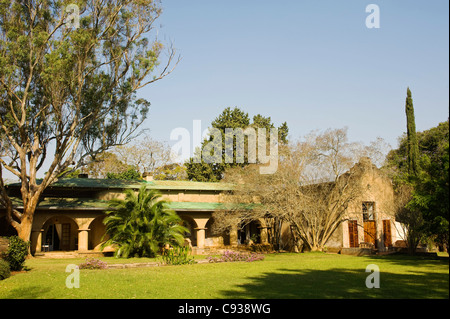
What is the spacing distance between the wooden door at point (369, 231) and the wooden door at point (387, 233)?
0.87 metres

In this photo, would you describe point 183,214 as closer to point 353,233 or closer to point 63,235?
point 63,235

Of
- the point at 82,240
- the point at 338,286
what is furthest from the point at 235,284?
the point at 82,240

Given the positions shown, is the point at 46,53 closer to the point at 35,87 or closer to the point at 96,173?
the point at 35,87

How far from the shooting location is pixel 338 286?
11703 millimetres

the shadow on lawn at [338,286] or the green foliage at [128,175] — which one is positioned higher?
the green foliage at [128,175]

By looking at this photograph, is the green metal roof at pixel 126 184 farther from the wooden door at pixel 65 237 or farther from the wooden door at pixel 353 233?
the wooden door at pixel 353 233

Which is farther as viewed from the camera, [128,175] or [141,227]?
[128,175]

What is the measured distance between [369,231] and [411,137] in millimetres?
7642

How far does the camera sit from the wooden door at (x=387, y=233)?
29.7m

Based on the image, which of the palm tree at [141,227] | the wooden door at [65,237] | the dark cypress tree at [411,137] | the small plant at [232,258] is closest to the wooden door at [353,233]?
the dark cypress tree at [411,137]

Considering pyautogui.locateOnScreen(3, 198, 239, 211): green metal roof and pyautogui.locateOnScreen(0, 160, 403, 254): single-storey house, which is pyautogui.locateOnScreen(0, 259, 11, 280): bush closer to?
pyautogui.locateOnScreen(3, 198, 239, 211): green metal roof

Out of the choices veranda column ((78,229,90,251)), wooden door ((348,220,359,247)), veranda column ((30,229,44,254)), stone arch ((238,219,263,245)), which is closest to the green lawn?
veranda column ((30,229,44,254))

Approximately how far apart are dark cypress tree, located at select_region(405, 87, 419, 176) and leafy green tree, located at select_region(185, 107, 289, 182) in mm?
18834

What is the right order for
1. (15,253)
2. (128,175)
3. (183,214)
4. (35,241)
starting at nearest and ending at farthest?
(15,253), (35,241), (183,214), (128,175)
